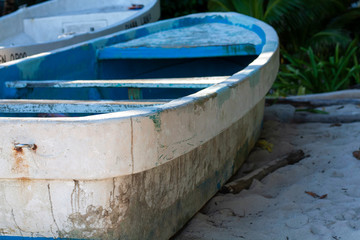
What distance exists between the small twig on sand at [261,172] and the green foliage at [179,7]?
6789mm

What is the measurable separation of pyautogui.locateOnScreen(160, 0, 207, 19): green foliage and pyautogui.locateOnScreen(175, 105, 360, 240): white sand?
21.7 feet

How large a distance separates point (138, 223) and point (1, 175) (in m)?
0.46

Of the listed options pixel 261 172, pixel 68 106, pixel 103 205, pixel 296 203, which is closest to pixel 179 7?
pixel 261 172

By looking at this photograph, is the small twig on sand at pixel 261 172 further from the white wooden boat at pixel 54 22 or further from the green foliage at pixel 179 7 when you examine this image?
the green foliage at pixel 179 7

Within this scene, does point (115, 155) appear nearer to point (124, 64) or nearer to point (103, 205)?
point (103, 205)

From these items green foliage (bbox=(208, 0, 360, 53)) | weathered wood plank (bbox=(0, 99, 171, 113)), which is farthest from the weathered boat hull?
green foliage (bbox=(208, 0, 360, 53))

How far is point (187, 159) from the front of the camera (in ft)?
5.90

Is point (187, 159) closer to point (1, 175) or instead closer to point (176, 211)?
point (176, 211)

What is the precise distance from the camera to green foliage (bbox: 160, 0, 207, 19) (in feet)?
30.3

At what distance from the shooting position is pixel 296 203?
2.15 meters

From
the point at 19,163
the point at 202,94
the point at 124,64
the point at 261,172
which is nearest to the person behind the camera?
the point at 19,163

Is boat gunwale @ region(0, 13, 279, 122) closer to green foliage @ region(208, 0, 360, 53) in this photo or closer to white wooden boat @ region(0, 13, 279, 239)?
white wooden boat @ region(0, 13, 279, 239)

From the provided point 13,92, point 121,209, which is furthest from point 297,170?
point 13,92

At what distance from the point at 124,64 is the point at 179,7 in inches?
239
